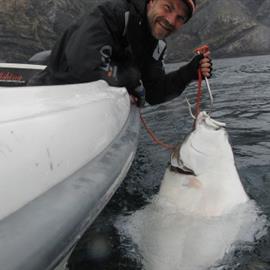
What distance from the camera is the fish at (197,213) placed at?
2.57 metres

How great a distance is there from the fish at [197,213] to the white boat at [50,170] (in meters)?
0.42

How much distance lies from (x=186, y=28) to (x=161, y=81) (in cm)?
4520

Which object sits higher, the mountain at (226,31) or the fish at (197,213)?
the fish at (197,213)

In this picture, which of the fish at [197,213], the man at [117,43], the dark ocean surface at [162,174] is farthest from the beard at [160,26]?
the dark ocean surface at [162,174]

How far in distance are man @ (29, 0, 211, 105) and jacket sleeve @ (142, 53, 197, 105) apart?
22 centimetres

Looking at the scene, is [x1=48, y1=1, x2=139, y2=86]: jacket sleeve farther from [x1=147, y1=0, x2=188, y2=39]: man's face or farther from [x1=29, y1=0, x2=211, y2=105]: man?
[x1=147, y1=0, x2=188, y2=39]: man's face

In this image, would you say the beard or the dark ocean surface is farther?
the beard

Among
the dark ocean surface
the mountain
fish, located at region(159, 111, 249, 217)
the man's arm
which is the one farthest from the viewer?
the mountain

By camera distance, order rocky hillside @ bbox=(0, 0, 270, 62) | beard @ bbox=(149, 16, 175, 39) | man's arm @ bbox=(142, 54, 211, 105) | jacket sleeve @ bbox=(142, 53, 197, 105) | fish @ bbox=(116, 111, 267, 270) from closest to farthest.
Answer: fish @ bbox=(116, 111, 267, 270) < beard @ bbox=(149, 16, 175, 39) < man's arm @ bbox=(142, 54, 211, 105) < jacket sleeve @ bbox=(142, 53, 197, 105) < rocky hillside @ bbox=(0, 0, 270, 62)

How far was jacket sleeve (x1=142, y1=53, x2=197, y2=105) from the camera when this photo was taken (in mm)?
4660

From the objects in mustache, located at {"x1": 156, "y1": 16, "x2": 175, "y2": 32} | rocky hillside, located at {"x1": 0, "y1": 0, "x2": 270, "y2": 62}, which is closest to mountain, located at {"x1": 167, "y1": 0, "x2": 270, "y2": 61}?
rocky hillside, located at {"x1": 0, "y1": 0, "x2": 270, "y2": 62}

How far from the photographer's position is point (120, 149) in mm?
2779

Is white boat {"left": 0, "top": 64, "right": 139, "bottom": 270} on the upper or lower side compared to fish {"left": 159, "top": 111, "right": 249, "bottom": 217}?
upper

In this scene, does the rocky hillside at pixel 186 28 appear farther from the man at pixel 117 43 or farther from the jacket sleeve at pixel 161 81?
the man at pixel 117 43
